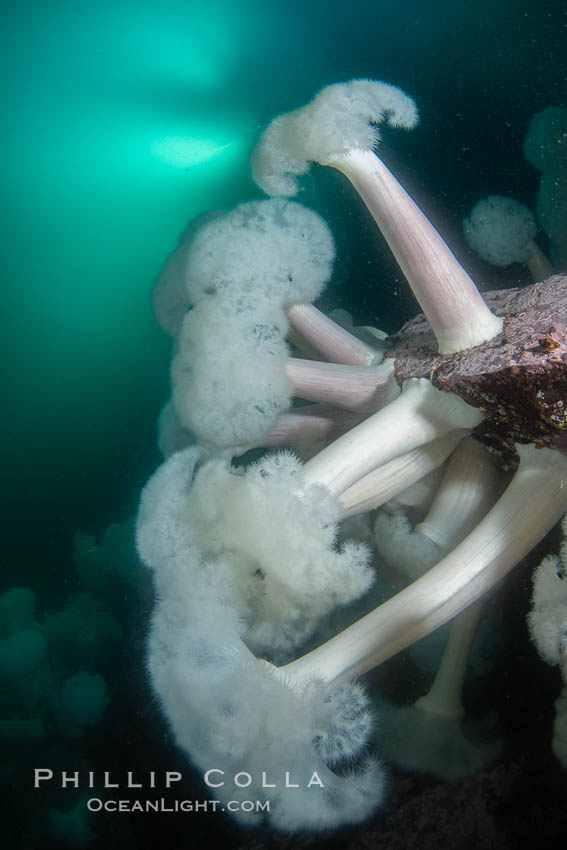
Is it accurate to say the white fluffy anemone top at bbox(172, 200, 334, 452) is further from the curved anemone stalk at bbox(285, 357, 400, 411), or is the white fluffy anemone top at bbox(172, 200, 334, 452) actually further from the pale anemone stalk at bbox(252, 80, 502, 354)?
the pale anemone stalk at bbox(252, 80, 502, 354)

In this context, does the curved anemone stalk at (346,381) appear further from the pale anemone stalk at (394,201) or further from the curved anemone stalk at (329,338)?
the pale anemone stalk at (394,201)

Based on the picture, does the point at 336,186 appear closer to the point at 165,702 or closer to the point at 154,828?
the point at 165,702

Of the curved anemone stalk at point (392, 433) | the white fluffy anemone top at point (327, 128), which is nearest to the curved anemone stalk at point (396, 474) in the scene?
the curved anemone stalk at point (392, 433)

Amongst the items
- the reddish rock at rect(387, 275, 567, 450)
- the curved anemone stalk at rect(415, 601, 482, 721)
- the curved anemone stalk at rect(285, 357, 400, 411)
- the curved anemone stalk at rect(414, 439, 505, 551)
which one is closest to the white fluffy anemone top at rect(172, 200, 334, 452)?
the curved anemone stalk at rect(285, 357, 400, 411)

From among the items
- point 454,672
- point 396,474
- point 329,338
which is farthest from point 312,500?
point 454,672

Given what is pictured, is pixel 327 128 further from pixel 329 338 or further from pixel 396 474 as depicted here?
pixel 396 474

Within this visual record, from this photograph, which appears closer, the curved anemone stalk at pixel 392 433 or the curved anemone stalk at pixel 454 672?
the curved anemone stalk at pixel 392 433
